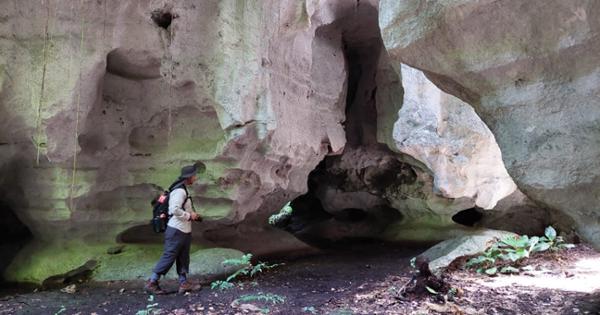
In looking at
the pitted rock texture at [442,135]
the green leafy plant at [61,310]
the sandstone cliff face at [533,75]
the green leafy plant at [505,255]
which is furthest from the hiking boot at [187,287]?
the pitted rock texture at [442,135]

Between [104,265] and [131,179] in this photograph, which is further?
[131,179]

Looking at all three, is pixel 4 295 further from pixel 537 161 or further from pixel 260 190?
pixel 537 161

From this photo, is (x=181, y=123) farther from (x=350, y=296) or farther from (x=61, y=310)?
(x=350, y=296)

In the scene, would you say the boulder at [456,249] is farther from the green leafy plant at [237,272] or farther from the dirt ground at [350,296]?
the green leafy plant at [237,272]

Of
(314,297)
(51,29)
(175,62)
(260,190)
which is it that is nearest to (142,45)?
(175,62)

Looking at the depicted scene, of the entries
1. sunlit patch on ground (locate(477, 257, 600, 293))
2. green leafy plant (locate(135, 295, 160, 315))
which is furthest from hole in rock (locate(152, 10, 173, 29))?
sunlit patch on ground (locate(477, 257, 600, 293))

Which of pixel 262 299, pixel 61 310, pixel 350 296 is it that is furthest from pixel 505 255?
pixel 61 310

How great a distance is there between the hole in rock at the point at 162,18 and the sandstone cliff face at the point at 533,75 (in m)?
4.26

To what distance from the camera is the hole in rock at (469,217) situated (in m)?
11.3

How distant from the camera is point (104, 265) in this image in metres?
6.73

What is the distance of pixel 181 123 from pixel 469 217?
804 centimetres

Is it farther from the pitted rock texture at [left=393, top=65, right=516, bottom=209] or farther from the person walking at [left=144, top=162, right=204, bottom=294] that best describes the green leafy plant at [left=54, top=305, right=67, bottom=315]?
the pitted rock texture at [left=393, top=65, right=516, bottom=209]

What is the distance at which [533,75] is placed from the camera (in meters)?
2.99

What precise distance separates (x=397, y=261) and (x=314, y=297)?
10.6 feet
